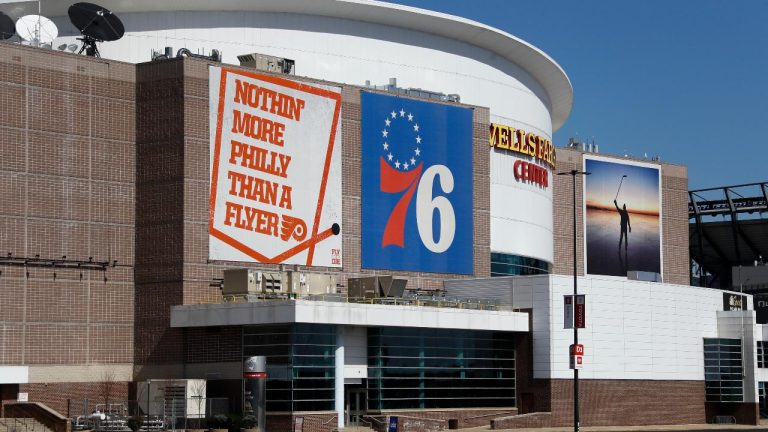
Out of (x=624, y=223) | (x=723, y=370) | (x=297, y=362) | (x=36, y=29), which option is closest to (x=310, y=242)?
(x=297, y=362)

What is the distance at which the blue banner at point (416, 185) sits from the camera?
89625mm

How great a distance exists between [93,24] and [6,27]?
17.6 ft

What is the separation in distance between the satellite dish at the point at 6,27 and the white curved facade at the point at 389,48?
16.9 ft

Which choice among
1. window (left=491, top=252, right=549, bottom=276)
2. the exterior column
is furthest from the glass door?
window (left=491, top=252, right=549, bottom=276)

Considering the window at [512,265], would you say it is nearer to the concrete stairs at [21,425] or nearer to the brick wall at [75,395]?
the brick wall at [75,395]

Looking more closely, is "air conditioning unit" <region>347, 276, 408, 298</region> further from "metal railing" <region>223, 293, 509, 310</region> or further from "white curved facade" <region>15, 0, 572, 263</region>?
"white curved facade" <region>15, 0, 572, 263</region>

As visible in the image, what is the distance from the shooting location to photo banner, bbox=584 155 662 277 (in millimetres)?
114188

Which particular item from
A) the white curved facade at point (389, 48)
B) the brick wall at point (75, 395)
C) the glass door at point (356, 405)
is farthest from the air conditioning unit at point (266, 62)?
the brick wall at point (75, 395)

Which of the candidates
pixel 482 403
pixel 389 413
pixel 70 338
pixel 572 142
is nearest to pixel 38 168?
pixel 70 338

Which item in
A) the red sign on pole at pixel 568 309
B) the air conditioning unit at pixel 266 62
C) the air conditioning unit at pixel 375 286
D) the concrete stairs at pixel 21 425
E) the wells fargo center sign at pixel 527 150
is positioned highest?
the air conditioning unit at pixel 266 62

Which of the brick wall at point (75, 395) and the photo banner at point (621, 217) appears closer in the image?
the brick wall at point (75, 395)

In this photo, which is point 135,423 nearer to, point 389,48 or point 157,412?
point 157,412

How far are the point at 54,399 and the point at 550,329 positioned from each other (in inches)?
1215

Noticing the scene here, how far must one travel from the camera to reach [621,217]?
4545 inches
